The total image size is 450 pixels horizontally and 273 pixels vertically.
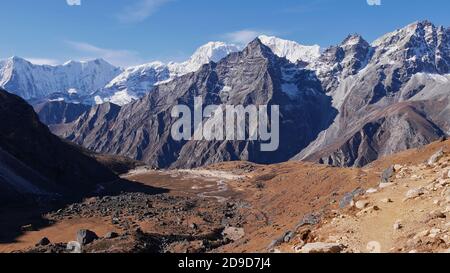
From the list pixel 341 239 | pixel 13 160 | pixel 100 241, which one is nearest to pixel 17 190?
pixel 13 160

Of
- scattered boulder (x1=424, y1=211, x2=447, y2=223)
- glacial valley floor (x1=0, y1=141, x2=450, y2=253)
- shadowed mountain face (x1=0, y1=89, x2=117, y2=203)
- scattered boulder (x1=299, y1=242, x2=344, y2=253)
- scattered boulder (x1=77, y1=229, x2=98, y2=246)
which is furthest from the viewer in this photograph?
shadowed mountain face (x1=0, y1=89, x2=117, y2=203)

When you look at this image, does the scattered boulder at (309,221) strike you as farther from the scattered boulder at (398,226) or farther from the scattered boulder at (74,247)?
the scattered boulder at (74,247)

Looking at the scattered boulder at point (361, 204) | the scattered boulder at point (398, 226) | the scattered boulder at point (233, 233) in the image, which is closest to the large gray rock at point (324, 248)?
the scattered boulder at point (398, 226)

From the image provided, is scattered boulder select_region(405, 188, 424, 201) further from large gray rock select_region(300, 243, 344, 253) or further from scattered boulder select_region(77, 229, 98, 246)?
scattered boulder select_region(77, 229, 98, 246)

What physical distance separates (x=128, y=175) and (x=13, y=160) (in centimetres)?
6411

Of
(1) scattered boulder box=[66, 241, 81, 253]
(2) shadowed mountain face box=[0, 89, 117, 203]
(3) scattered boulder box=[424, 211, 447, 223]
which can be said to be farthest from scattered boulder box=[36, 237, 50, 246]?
(3) scattered boulder box=[424, 211, 447, 223]

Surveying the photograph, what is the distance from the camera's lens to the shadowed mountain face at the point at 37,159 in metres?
120

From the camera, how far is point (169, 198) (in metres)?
121

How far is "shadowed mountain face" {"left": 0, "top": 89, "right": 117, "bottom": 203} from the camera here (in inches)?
4713

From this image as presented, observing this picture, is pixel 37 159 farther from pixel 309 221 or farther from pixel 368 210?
pixel 368 210

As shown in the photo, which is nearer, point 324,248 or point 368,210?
point 324,248

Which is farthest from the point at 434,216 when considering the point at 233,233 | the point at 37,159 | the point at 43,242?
the point at 37,159

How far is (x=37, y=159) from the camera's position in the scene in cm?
14012

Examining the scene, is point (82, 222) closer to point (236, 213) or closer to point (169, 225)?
point (169, 225)
